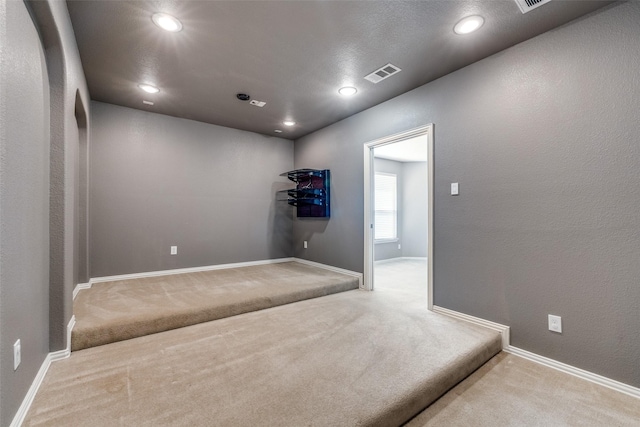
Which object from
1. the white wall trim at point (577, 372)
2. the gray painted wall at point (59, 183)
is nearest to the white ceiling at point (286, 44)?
the gray painted wall at point (59, 183)

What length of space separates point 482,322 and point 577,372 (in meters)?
0.67

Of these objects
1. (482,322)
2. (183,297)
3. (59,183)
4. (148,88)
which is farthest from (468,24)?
(183,297)

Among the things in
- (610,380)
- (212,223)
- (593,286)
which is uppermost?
(212,223)

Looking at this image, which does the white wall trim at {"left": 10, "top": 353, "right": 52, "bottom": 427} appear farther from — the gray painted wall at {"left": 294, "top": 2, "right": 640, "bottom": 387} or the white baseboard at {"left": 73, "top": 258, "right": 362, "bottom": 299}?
the gray painted wall at {"left": 294, "top": 2, "right": 640, "bottom": 387}

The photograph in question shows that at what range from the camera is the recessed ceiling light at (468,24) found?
206cm

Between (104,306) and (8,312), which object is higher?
(8,312)

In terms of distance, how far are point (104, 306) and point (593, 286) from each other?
4089 millimetres

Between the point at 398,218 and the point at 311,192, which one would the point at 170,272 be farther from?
the point at 398,218

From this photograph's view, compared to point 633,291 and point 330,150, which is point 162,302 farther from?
point 633,291

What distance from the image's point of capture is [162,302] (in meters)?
2.81

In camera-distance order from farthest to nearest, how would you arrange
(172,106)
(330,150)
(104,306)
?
(330,150) < (172,106) < (104,306)

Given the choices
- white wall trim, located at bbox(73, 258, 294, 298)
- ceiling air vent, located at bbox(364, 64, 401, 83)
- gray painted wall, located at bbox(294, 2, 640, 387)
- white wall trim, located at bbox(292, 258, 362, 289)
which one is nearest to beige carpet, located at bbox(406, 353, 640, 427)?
gray painted wall, located at bbox(294, 2, 640, 387)

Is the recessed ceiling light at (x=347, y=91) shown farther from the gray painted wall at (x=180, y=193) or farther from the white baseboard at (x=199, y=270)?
the white baseboard at (x=199, y=270)

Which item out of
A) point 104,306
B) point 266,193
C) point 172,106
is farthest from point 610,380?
point 172,106
